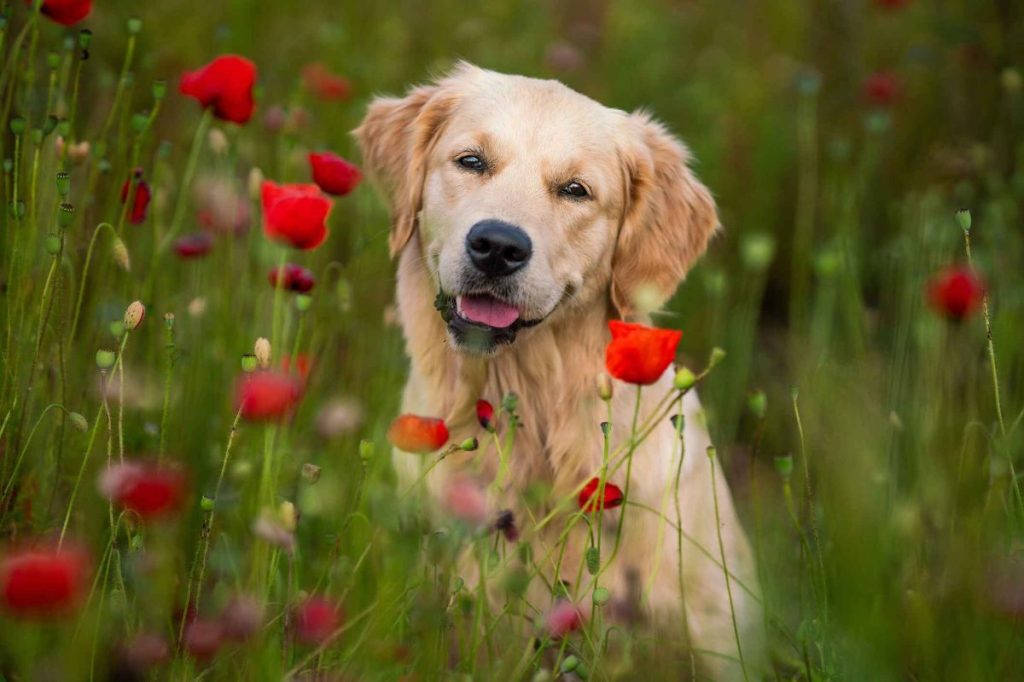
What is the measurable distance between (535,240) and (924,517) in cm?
100

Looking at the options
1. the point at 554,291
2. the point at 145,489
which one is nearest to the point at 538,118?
the point at 554,291

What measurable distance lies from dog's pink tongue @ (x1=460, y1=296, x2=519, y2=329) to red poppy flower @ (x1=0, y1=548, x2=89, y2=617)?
1.37 m

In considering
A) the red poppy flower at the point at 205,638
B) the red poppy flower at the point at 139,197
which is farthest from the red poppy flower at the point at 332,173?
the red poppy flower at the point at 205,638

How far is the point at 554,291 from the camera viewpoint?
247cm

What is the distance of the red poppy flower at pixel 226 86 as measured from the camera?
231cm

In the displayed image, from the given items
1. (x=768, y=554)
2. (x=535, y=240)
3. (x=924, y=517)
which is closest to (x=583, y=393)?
(x=535, y=240)

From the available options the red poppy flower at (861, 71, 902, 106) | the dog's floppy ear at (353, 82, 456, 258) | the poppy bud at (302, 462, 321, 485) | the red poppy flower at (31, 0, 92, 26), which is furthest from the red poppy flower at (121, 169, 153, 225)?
the red poppy flower at (861, 71, 902, 106)

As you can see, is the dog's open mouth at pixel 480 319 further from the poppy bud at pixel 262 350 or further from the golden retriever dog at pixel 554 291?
the poppy bud at pixel 262 350

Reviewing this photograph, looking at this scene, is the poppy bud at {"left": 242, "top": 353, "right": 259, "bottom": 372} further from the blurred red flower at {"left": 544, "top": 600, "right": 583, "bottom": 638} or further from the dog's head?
the dog's head

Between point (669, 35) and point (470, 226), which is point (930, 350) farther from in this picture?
point (669, 35)

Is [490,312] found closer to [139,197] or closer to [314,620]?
[139,197]

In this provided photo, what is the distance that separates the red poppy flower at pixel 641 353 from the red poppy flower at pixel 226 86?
113 cm

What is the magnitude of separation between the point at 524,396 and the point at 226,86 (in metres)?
1.02

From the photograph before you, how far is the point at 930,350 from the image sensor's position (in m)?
Result: 2.78
